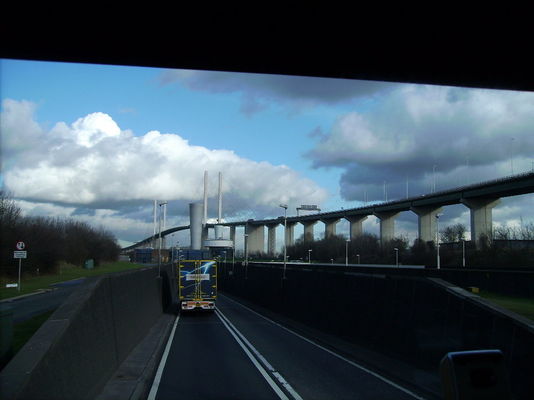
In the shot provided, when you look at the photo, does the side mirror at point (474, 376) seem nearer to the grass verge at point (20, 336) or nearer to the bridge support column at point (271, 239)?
the grass verge at point (20, 336)

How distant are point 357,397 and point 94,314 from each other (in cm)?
520

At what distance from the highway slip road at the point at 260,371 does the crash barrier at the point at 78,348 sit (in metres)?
1.29

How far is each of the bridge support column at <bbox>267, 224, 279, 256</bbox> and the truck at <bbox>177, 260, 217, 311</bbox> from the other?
108 m

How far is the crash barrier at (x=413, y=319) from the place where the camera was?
9.12 m

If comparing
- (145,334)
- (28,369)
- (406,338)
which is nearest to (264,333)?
(145,334)

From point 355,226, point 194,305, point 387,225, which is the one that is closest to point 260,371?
point 194,305

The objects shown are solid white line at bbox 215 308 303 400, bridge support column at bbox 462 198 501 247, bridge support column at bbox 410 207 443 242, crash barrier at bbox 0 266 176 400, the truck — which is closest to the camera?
crash barrier at bbox 0 266 176 400

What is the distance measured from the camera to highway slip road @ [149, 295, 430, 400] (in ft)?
34.7

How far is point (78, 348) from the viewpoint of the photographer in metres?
8.34

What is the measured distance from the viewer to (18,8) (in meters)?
6.73

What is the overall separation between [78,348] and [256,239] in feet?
460

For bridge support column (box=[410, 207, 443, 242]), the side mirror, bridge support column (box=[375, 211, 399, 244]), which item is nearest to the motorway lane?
the side mirror

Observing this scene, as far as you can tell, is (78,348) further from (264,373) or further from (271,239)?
(271,239)

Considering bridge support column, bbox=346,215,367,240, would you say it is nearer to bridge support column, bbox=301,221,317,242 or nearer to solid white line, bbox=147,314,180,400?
bridge support column, bbox=301,221,317,242
